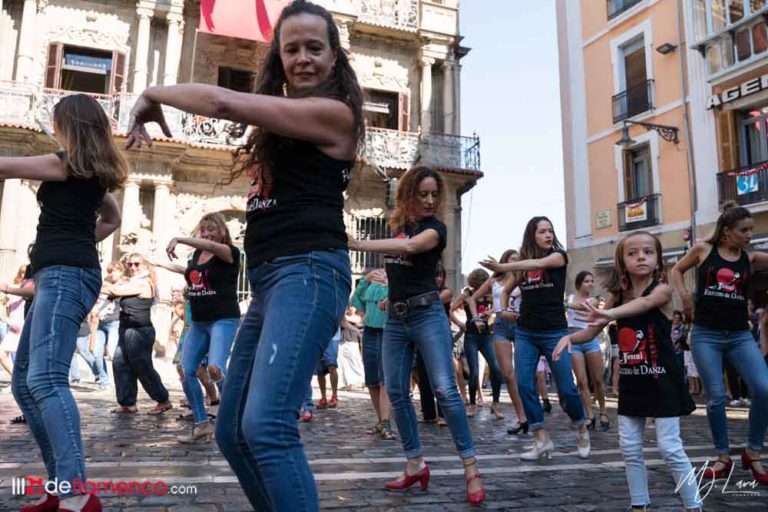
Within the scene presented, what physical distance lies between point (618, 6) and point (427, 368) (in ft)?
72.2

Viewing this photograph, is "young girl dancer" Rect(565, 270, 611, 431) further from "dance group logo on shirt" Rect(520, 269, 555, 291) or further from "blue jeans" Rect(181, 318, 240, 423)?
"blue jeans" Rect(181, 318, 240, 423)

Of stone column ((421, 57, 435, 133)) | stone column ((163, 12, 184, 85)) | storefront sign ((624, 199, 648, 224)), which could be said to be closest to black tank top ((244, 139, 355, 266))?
stone column ((163, 12, 184, 85))

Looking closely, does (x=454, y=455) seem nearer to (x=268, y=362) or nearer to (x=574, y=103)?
(x=268, y=362)

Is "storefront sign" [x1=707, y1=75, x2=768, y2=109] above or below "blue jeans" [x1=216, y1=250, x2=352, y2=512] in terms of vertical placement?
above

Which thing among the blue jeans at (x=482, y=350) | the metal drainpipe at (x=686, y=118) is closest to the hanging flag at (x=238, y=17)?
the blue jeans at (x=482, y=350)

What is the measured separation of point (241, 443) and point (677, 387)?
2.48 metres

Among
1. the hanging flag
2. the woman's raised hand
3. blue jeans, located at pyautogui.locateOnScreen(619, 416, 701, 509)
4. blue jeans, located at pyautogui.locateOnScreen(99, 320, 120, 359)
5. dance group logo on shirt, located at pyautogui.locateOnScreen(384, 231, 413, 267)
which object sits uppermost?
the hanging flag

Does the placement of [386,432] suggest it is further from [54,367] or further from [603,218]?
[603,218]

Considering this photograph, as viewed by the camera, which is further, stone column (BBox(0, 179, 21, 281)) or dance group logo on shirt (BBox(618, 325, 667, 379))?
stone column (BBox(0, 179, 21, 281))

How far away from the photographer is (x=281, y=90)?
2465 mm

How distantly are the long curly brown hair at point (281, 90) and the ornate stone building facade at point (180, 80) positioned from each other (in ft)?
43.0

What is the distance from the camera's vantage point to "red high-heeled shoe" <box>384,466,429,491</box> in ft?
13.1

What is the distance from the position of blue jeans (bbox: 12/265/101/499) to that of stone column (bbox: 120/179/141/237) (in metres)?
14.1

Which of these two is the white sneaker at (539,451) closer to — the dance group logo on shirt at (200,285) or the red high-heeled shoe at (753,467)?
the red high-heeled shoe at (753,467)
